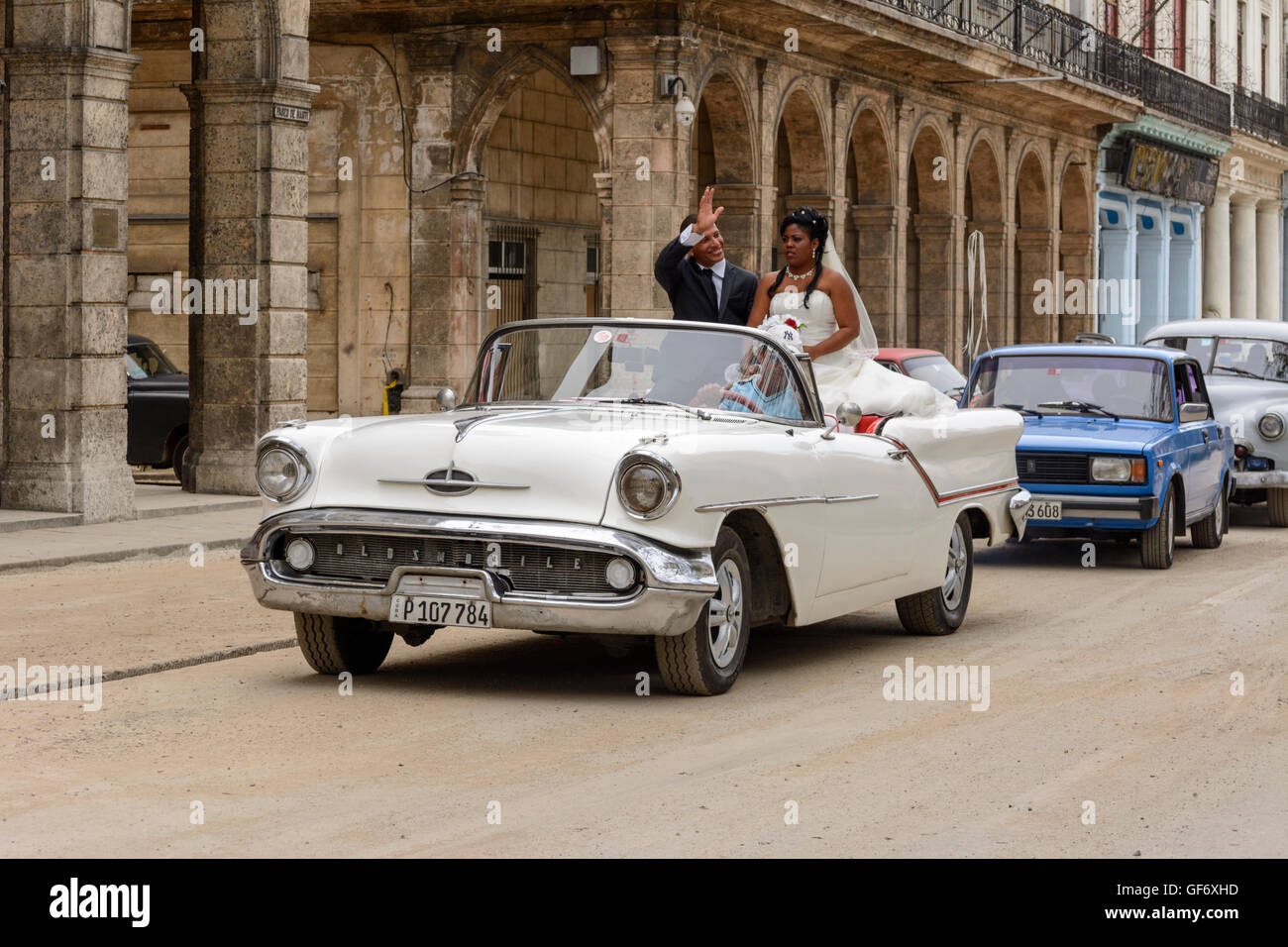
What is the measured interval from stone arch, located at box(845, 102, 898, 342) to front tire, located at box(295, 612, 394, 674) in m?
22.5

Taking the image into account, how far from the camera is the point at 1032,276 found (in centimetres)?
4034

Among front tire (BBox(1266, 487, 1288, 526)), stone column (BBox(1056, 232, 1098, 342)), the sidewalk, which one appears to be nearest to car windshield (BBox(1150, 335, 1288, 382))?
front tire (BBox(1266, 487, 1288, 526))

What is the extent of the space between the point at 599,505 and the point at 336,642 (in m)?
1.46

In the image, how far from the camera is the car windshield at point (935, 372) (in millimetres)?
20266

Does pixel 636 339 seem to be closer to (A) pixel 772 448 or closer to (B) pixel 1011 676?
(A) pixel 772 448

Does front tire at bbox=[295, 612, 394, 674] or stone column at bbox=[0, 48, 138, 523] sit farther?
stone column at bbox=[0, 48, 138, 523]

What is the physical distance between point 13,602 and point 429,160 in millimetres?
15229

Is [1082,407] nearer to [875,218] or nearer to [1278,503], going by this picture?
[1278,503]

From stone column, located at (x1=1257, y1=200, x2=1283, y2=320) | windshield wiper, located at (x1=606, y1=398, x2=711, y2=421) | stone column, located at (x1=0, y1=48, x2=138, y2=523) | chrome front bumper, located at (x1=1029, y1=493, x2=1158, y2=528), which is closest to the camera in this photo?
windshield wiper, located at (x1=606, y1=398, x2=711, y2=421)

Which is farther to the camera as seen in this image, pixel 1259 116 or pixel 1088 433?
pixel 1259 116

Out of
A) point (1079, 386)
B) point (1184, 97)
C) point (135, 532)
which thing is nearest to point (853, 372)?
point (1079, 386)

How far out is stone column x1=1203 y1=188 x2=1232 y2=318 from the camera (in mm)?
53688

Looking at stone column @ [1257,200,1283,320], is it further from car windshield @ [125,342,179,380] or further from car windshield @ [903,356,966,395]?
car windshield @ [125,342,179,380]

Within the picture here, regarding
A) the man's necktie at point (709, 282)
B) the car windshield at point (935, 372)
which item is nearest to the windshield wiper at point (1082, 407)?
the man's necktie at point (709, 282)
